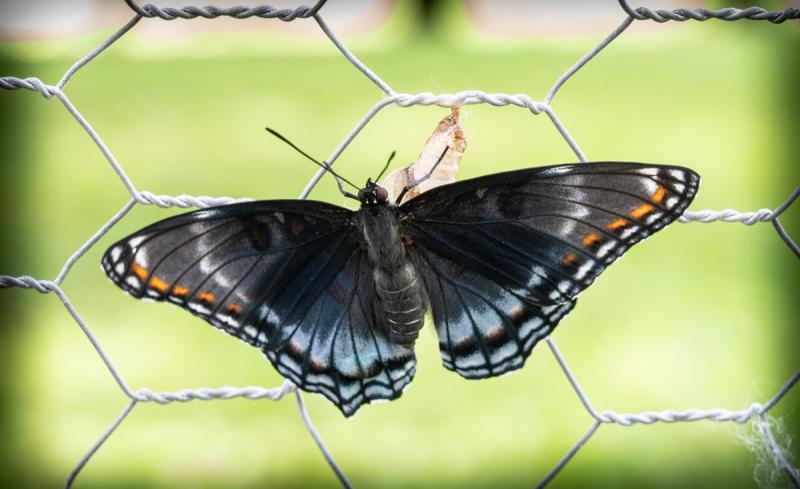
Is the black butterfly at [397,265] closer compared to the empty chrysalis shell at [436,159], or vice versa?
the black butterfly at [397,265]

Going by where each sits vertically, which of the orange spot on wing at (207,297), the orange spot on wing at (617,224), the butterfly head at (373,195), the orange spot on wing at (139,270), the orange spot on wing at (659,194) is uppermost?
the orange spot on wing at (659,194)

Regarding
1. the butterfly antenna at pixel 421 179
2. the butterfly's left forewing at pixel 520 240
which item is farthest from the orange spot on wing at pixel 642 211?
the butterfly antenna at pixel 421 179

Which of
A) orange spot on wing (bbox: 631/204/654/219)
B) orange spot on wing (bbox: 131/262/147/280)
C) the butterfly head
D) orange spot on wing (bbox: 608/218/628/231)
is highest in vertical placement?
orange spot on wing (bbox: 631/204/654/219)

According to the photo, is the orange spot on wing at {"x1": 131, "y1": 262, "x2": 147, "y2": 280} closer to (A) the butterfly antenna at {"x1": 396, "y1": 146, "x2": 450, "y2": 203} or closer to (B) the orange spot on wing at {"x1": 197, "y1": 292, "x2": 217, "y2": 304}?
(B) the orange spot on wing at {"x1": 197, "y1": 292, "x2": 217, "y2": 304}

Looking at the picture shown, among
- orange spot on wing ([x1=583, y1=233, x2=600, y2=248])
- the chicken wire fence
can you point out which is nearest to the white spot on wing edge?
the chicken wire fence

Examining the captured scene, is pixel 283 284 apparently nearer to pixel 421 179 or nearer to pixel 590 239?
pixel 421 179

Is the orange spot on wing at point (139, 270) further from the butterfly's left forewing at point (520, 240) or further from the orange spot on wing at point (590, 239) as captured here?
the orange spot on wing at point (590, 239)

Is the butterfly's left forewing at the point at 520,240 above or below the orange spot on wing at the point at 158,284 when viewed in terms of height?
above
